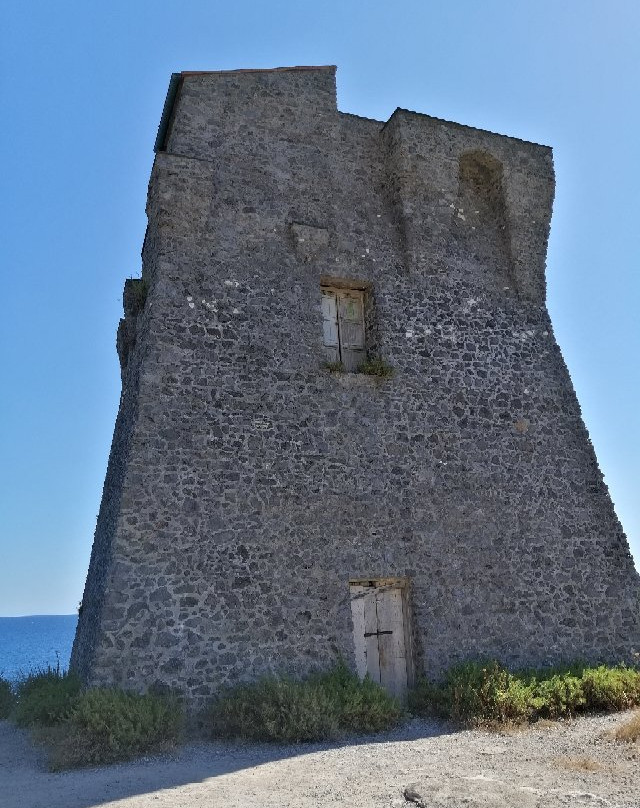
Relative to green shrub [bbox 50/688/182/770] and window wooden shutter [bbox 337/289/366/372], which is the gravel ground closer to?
green shrub [bbox 50/688/182/770]

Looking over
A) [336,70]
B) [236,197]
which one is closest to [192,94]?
[236,197]

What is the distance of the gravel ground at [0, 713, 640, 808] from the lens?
540cm

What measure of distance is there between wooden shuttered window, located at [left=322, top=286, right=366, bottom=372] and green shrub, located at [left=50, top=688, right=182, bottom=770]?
6.01 m

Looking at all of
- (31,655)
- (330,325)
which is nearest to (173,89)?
(330,325)

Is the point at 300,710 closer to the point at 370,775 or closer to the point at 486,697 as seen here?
the point at 370,775

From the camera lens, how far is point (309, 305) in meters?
11.1

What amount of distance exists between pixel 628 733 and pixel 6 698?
920 cm

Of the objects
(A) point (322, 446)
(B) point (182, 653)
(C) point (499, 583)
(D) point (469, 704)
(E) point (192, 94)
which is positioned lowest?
(D) point (469, 704)

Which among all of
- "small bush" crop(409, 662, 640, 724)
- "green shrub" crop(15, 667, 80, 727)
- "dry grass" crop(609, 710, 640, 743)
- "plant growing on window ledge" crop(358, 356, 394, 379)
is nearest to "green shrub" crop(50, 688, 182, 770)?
"green shrub" crop(15, 667, 80, 727)

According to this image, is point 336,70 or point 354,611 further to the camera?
point 336,70

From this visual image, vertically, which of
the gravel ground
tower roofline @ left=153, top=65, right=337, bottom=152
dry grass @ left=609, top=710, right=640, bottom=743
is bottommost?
the gravel ground

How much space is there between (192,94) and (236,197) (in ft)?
6.64

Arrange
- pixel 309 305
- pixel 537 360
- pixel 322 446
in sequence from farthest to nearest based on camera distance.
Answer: pixel 537 360
pixel 309 305
pixel 322 446

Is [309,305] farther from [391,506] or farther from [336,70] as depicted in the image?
[336,70]
